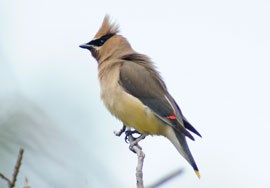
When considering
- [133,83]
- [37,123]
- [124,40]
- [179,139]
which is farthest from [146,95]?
[37,123]

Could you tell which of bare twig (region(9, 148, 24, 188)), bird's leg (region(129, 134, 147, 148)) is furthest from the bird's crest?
bare twig (region(9, 148, 24, 188))

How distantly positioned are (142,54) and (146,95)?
53 cm

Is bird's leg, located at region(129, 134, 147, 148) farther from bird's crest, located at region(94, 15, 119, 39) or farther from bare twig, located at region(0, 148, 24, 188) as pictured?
bare twig, located at region(0, 148, 24, 188)

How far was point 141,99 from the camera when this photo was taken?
13.6ft

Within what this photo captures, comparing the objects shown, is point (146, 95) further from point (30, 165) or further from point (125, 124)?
point (30, 165)

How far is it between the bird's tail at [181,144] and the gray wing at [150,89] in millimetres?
73

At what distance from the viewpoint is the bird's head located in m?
4.73

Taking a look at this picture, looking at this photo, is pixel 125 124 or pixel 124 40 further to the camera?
pixel 124 40

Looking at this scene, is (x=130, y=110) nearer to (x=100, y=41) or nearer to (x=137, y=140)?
(x=137, y=140)

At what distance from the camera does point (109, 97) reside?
405 cm

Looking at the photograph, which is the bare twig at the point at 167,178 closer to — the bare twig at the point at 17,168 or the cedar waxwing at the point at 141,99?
the bare twig at the point at 17,168

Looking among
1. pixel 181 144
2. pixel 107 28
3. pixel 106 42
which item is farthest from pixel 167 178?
pixel 107 28

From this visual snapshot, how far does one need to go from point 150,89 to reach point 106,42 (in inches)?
32.3

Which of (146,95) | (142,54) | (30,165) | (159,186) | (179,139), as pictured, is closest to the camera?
(159,186)
